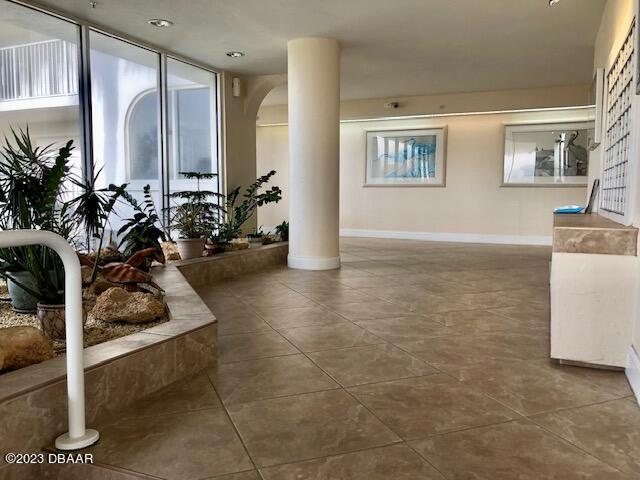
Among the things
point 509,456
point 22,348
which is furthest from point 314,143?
point 509,456

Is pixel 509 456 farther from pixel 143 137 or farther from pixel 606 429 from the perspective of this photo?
pixel 143 137

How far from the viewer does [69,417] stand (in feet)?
5.58

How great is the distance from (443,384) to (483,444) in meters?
0.56

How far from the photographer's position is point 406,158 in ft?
32.2

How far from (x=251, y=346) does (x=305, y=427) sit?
Result: 107 centimetres

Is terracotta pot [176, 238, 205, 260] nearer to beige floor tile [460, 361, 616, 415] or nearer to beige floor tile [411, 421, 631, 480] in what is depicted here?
beige floor tile [460, 361, 616, 415]

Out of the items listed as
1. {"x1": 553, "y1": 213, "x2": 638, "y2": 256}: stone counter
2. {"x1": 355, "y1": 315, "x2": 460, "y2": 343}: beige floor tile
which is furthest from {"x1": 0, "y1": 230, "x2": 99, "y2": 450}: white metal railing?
{"x1": 553, "y1": 213, "x2": 638, "y2": 256}: stone counter

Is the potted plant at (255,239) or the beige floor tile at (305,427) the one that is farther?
the potted plant at (255,239)

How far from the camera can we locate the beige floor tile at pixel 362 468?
1.54 metres

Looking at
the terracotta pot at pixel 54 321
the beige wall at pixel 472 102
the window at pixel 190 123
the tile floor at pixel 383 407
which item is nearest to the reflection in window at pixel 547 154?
the beige wall at pixel 472 102

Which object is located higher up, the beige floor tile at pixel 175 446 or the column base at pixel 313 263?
the column base at pixel 313 263

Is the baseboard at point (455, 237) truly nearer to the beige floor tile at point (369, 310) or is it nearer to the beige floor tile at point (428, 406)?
the beige floor tile at point (369, 310)

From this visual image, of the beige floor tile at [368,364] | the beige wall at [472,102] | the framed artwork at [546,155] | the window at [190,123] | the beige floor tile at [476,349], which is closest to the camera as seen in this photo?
the beige floor tile at [368,364]

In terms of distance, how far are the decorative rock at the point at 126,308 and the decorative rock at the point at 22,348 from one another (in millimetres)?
724
